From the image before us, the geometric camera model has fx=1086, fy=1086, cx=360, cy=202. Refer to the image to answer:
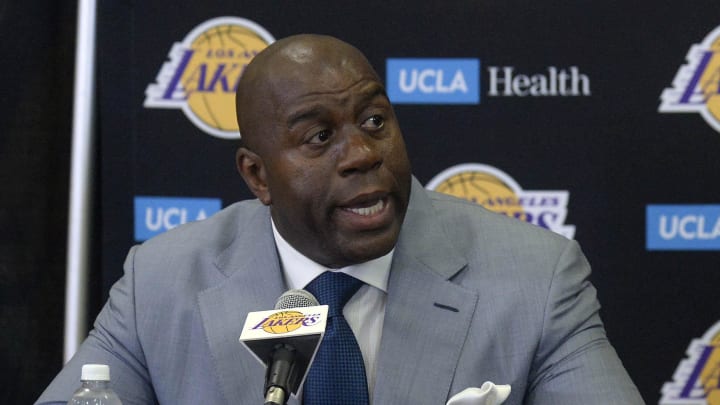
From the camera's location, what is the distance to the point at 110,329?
9.11 feet

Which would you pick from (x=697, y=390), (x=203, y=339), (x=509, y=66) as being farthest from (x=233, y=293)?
(x=697, y=390)

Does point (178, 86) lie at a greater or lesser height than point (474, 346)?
greater

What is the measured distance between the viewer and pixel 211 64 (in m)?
3.91

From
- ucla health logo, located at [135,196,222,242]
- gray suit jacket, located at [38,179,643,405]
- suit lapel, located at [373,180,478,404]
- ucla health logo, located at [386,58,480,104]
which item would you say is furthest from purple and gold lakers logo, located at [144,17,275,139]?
suit lapel, located at [373,180,478,404]

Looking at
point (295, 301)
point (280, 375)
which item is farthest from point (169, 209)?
point (280, 375)

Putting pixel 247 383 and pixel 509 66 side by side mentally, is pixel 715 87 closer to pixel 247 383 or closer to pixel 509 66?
pixel 509 66

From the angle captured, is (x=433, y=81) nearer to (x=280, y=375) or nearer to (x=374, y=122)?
(x=374, y=122)

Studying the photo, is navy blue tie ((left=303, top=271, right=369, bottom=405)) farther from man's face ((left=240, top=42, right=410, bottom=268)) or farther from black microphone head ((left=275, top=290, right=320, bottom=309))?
black microphone head ((left=275, top=290, right=320, bottom=309))

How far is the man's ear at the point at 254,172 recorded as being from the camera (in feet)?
8.93

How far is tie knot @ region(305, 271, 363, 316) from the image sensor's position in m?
2.63

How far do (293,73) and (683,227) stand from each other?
5.96 ft

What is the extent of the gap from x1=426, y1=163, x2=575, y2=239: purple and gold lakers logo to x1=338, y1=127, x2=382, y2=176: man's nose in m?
1.38

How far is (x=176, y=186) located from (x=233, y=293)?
126 centimetres

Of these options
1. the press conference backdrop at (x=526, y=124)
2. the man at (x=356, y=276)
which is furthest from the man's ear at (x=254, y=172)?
the press conference backdrop at (x=526, y=124)
